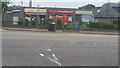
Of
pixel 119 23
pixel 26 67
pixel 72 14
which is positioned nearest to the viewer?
pixel 26 67

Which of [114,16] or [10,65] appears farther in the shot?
[114,16]

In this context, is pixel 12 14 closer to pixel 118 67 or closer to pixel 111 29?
pixel 111 29

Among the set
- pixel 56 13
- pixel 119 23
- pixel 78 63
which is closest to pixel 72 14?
pixel 56 13

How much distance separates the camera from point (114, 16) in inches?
3297

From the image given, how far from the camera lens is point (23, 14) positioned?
3250 inches

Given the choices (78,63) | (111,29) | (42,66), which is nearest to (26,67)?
(42,66)

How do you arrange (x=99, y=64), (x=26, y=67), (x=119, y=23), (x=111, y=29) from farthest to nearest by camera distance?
(x=119, y=23) → (x=111, y=29) → (x=99, y=64) → (x=26, y=67)

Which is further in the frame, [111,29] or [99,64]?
[111,29]

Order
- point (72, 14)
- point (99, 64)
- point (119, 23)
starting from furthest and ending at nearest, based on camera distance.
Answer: point (72, 14)
point (119, 23)
point (99, 64)

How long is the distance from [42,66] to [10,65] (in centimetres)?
99

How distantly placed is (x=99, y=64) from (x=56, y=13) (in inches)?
2801

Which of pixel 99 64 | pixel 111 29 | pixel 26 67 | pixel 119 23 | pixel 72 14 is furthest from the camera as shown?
pixel 72 14

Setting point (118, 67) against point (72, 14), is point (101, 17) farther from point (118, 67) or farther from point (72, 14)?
point (118, 67)

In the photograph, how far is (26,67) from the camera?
10.6m
